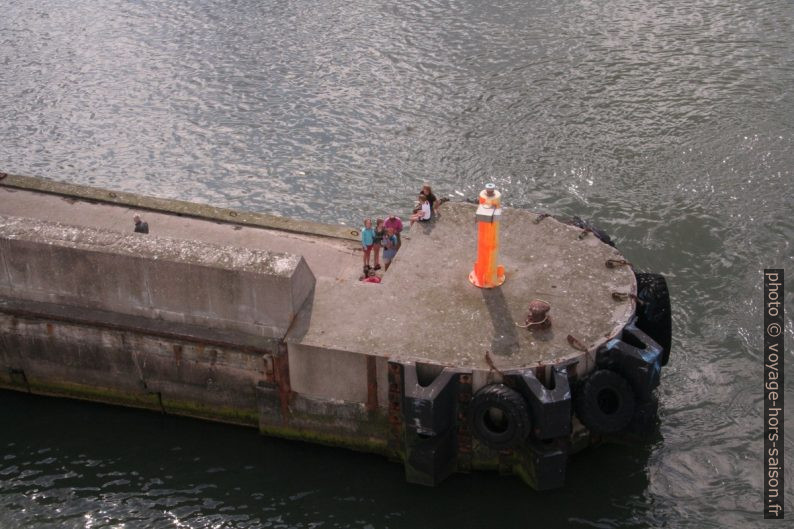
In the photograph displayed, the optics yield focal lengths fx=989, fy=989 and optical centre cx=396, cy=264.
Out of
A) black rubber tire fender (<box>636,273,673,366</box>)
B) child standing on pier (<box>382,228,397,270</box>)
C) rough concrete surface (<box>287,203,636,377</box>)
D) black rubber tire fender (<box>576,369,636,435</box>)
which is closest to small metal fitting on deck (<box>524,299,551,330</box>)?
rough concrete surface (<box>287,203,636,377</box>)

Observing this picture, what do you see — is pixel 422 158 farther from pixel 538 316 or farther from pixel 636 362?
pixel 636 362

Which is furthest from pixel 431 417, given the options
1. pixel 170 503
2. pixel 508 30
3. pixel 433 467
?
pixel 508 30

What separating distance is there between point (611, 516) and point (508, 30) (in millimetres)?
23124

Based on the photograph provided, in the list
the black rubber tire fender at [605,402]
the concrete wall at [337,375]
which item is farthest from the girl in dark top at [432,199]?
the black rubber tire fender at [605,402]

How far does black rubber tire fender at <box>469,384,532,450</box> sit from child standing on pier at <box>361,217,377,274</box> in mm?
4987

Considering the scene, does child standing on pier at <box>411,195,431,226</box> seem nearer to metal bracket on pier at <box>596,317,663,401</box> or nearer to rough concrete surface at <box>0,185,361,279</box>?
rough concrete surface at <box>0,185,361,279</box>

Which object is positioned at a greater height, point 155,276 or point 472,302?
point 155,276

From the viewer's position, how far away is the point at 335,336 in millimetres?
19906

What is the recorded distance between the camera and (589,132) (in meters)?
31.6

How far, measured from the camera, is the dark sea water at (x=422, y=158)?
64.7ft

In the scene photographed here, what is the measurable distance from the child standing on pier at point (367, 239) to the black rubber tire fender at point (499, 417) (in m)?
4.99

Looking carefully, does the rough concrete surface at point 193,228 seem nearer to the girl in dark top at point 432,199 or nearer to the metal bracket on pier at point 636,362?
the girl in dark top at point 432,199

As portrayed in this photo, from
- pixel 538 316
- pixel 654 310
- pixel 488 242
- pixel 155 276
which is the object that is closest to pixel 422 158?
pixel 488 242

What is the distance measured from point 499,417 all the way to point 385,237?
5.39 m
